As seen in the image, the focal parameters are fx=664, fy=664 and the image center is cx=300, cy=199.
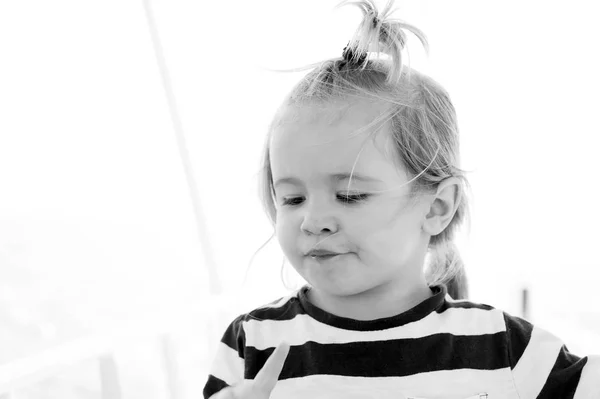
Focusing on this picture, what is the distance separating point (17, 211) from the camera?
2283mm

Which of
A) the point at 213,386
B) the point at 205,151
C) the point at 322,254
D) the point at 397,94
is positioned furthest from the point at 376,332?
the point at 205,151

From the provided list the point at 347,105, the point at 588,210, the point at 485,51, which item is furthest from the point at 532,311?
the point at 347,105

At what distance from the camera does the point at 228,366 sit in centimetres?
105

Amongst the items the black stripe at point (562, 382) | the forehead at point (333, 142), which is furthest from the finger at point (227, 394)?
the black stripe at point (562, 382)

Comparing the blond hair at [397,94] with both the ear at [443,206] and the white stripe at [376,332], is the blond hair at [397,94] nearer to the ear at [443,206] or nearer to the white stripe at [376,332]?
the ear at [443,206]

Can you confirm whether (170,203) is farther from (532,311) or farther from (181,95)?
(532,311)

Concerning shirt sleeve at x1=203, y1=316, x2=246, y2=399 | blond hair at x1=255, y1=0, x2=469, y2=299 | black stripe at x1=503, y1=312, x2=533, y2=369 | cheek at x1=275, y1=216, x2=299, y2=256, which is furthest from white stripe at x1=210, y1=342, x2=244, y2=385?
black stripe at x1=503, y1=312, x2=533, y2=369

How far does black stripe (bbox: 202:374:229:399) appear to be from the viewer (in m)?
1.02

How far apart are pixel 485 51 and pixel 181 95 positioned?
132cm

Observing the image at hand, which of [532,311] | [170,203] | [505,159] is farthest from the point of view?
[170,203]

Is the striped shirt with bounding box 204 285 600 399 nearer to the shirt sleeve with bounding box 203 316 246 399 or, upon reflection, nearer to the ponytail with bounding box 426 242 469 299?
the shirt sleeve with bounding box 203 316 246 399

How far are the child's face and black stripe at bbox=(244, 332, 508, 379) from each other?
96 millimetres

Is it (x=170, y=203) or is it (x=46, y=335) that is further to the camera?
(x=170, y=203)

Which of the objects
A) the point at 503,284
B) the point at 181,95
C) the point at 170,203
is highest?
the point at 181,95
